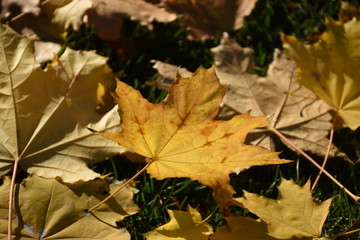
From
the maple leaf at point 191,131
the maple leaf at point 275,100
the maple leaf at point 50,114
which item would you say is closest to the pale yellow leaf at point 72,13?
the maple leaf at point 50,114

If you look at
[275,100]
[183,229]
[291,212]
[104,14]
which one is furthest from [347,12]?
[183,229]

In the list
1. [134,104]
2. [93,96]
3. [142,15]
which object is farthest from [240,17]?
[134,104]

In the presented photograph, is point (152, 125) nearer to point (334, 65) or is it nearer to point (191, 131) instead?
point (191, 131)

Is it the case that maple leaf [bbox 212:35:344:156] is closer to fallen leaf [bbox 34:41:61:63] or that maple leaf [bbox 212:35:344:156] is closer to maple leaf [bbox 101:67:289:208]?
maple leaf [bbox 101:67:289:208]

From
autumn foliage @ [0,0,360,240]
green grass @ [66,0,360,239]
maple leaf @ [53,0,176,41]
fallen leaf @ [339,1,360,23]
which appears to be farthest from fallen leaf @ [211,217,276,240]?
fallen leaf @ [339,1,360,23]

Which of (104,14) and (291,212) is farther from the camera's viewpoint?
(104,14)

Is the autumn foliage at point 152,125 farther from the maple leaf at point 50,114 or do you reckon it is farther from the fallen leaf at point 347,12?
the fallen leaf at point 347,12
